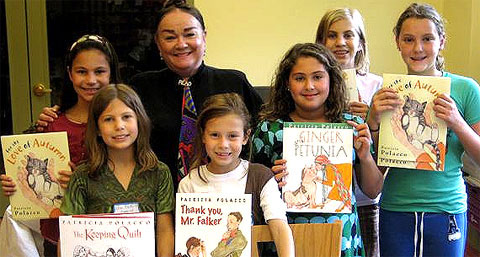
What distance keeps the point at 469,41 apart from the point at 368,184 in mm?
1951

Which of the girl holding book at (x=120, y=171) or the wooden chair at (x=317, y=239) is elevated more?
the girl holding book at (x=120, y=171)

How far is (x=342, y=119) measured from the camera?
1645mm

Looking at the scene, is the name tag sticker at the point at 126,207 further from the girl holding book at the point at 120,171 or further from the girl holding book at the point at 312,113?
the girl holding book at the point at 312,113

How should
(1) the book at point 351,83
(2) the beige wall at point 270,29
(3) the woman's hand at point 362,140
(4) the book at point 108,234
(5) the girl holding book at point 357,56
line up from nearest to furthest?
(4) the book at point 108,234, (3) the woman's hand at point 362,140, (1) the book at point 351,83, (5) the girl holding book at point 357,56, (2) the beige wall at point 270,29

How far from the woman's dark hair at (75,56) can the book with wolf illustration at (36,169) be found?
22 cm

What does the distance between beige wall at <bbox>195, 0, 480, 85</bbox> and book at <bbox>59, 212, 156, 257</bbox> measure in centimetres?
231

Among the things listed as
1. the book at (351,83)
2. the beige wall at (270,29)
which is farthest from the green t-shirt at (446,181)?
the beige wall at (270,29)

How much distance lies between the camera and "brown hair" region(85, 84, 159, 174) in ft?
5.13

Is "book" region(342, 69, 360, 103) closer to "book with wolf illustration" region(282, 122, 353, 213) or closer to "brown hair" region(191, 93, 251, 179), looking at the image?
"book with wolf illustration" region(282, 122, 353, 213)

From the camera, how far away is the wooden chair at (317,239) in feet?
4.82

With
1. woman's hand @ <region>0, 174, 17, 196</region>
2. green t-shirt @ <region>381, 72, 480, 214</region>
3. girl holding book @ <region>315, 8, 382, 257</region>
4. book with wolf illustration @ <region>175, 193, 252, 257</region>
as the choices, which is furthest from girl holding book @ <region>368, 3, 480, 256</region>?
woman's hand @ <region>0, 174, 17, 196</region>

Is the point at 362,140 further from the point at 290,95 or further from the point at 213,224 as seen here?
the point at 213,224

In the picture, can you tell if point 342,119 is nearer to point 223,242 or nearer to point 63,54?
point 223,242

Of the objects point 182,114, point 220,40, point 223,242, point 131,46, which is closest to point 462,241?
point 223,242
